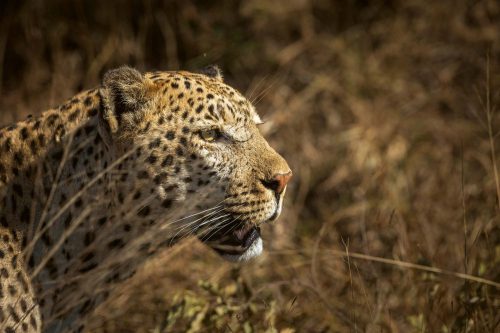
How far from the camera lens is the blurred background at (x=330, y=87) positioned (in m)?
7.05

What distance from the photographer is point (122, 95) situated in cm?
468

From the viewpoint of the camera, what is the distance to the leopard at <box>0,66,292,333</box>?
4.48 metres

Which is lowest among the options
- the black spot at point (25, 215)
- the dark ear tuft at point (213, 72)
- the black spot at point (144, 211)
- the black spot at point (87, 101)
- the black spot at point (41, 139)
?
the black spot at point (144, 211)

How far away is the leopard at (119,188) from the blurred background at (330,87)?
1.59 metres

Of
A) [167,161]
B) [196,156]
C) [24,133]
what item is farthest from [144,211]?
[24,133]

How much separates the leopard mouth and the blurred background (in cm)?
137

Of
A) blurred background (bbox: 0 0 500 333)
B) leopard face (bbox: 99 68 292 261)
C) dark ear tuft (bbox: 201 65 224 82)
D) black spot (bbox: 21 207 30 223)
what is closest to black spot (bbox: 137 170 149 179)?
leopard face (bbox: 99 68 292 261)

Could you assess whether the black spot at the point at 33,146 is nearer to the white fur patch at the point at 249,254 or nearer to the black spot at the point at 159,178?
the black spot at the point at 159,178

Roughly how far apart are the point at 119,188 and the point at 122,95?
478mm

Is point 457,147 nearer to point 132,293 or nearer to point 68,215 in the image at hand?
point 132,293

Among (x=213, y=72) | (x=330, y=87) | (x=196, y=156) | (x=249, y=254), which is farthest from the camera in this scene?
(x=330, y=87)

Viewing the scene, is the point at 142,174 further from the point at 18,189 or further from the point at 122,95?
the point at 18,189

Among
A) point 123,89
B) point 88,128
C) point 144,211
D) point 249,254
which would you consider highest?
point 123,89

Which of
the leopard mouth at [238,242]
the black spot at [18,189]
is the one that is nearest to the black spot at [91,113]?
the black spot at [18,189]
